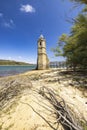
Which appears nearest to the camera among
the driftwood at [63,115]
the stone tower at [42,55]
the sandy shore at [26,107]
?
the driftwood at [63,115]

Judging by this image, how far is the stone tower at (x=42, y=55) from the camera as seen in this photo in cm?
1661

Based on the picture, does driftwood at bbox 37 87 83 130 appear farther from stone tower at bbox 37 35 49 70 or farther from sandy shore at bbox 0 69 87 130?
stone tower at bbox 37 35 49 70

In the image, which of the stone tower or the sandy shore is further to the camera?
→ the stone tower

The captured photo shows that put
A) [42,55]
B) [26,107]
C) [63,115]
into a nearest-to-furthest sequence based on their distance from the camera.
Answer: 1. [63,115]
2. [26,107]
3. [42,55]

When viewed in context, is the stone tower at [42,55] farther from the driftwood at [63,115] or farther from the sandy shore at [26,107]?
the driftwood at [63,115]

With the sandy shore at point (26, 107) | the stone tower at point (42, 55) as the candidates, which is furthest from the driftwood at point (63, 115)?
the stone tower at point (42, 55)

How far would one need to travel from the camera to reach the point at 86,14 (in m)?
7.54

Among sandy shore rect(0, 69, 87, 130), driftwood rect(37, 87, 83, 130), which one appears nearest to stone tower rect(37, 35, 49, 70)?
sandy shore rect(0, 69, 87, 130)

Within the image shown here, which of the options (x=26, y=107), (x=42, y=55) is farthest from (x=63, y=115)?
(x=42, y=55)

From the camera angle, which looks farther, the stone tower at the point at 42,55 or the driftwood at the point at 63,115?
the stone tower at the point at 42,55

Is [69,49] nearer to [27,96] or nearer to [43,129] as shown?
[27,96]

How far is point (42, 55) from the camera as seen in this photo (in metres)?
16.9

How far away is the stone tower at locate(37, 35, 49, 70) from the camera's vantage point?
1661cm

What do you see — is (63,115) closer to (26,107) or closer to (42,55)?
(26,107)
